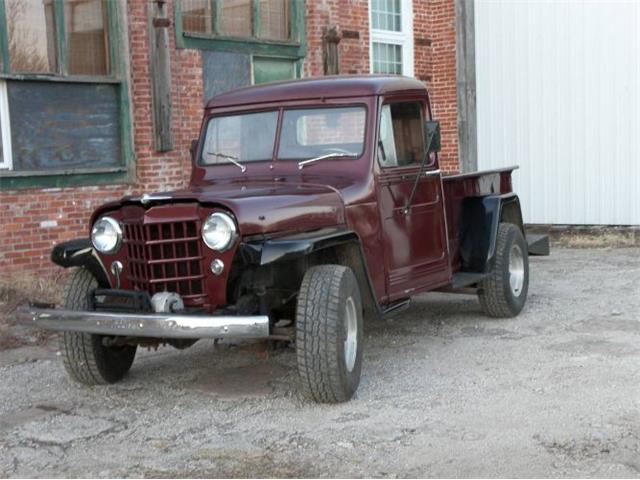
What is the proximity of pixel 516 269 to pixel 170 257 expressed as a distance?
379 centimetres

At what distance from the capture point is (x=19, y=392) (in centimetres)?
612

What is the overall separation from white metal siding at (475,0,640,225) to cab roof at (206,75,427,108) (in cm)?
705

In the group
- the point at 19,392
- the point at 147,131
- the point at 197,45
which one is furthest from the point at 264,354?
the point at 197,45

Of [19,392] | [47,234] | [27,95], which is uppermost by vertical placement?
[27,95]

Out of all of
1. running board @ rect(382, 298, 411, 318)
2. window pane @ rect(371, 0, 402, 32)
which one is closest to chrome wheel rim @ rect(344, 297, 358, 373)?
running board @ rect(382, 298, 411, 318)

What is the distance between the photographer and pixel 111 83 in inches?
404

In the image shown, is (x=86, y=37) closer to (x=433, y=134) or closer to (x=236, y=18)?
(x=236, y=18)

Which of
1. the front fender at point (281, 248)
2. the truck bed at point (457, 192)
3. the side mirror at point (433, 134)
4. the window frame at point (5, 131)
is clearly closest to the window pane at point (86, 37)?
the window frame at point (5, 131)

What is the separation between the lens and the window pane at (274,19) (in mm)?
11844

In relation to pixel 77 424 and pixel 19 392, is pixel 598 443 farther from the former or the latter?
pixel 19 392

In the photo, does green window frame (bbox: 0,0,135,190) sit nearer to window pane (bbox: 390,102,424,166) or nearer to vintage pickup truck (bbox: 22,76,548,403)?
vintage pickup truck (bbox: 22,76,548,403)

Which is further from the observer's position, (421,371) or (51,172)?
(51,172)

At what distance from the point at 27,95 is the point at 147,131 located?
144 centimetres

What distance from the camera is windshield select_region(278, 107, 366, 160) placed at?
251 inches
